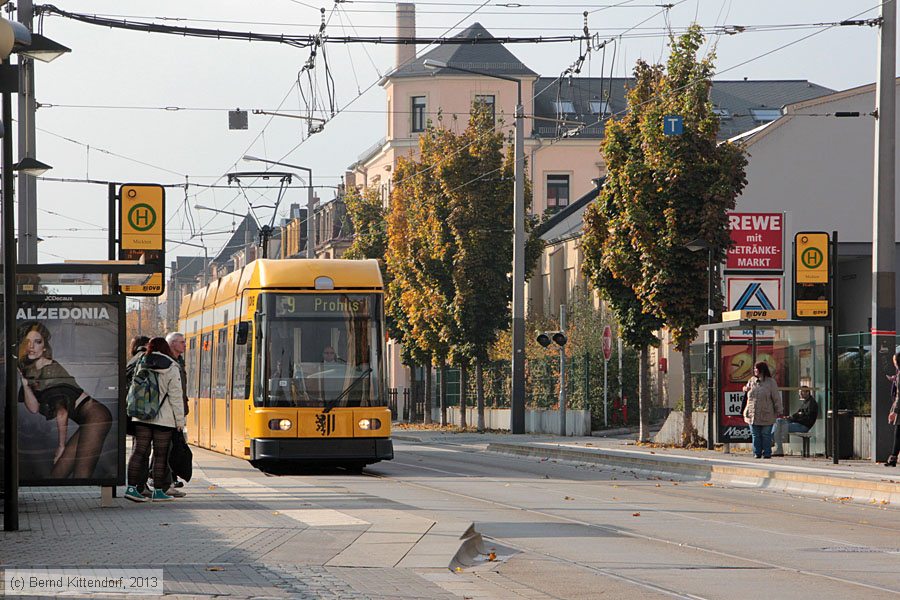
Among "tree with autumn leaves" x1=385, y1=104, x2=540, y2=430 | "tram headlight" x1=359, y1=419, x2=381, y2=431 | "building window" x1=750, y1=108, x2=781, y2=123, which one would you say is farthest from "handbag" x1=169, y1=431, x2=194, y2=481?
"building window" x1=750, y1=108, x2=781, y2=123

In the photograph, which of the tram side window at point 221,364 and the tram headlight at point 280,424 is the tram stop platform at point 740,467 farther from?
the tram side window at point 221,364

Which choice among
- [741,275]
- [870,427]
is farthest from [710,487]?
[741,275]

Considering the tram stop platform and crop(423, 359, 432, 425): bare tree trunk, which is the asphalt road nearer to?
the tram stop platform

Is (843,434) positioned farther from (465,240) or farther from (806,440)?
(465,240)

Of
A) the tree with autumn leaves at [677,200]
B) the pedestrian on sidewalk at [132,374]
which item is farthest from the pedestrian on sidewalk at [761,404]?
the pedestrian on sidewalk at [132,374]

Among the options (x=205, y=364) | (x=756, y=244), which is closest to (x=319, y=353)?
(x=205, y=364)

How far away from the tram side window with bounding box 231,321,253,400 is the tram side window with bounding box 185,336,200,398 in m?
6.60

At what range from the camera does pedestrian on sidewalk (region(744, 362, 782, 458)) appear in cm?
2753

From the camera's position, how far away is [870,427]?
2706 centimetres

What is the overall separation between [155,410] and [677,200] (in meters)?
18.2

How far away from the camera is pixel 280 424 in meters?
22.5

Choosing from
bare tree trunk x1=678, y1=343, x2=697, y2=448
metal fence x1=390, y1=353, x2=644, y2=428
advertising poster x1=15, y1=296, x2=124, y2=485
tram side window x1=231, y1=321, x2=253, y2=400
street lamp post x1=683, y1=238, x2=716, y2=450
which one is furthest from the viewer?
metal fence x1=390, y1=353, x2=644, y2=428

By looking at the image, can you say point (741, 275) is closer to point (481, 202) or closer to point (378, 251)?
point (481, 202)

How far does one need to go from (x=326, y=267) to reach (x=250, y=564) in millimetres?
12889
